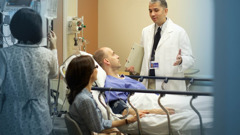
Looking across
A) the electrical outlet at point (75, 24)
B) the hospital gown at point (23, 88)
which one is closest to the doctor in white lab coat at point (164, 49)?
the electrical outlet at point (75, 24)

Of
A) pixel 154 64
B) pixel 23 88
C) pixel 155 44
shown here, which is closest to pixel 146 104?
pixel 154 64

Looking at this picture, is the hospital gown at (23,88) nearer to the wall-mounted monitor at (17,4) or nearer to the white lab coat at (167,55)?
the wall-mounted monitor at (17,4)

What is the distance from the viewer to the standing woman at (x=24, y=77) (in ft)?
4.66

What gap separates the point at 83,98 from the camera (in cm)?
163

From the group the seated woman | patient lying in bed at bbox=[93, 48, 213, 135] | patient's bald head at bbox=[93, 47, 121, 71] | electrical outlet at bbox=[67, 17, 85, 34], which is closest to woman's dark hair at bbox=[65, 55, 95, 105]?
the seated woman

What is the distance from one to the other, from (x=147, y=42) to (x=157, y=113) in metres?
0.96

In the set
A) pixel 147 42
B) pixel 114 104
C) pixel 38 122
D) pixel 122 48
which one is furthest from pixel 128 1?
pixel 38 122

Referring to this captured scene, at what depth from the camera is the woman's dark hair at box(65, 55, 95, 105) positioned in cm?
170

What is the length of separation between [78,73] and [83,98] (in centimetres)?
15

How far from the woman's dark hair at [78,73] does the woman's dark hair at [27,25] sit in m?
0.31

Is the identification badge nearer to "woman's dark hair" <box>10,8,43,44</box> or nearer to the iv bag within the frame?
the iv bag

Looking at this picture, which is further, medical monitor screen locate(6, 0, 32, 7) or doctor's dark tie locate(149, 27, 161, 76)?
doctor's dark tie locate(149, 27, 161, 76)

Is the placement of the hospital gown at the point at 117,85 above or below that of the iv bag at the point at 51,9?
below

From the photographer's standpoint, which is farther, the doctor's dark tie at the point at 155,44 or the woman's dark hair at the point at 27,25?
the doctor's dark tie at the point at 155,44
